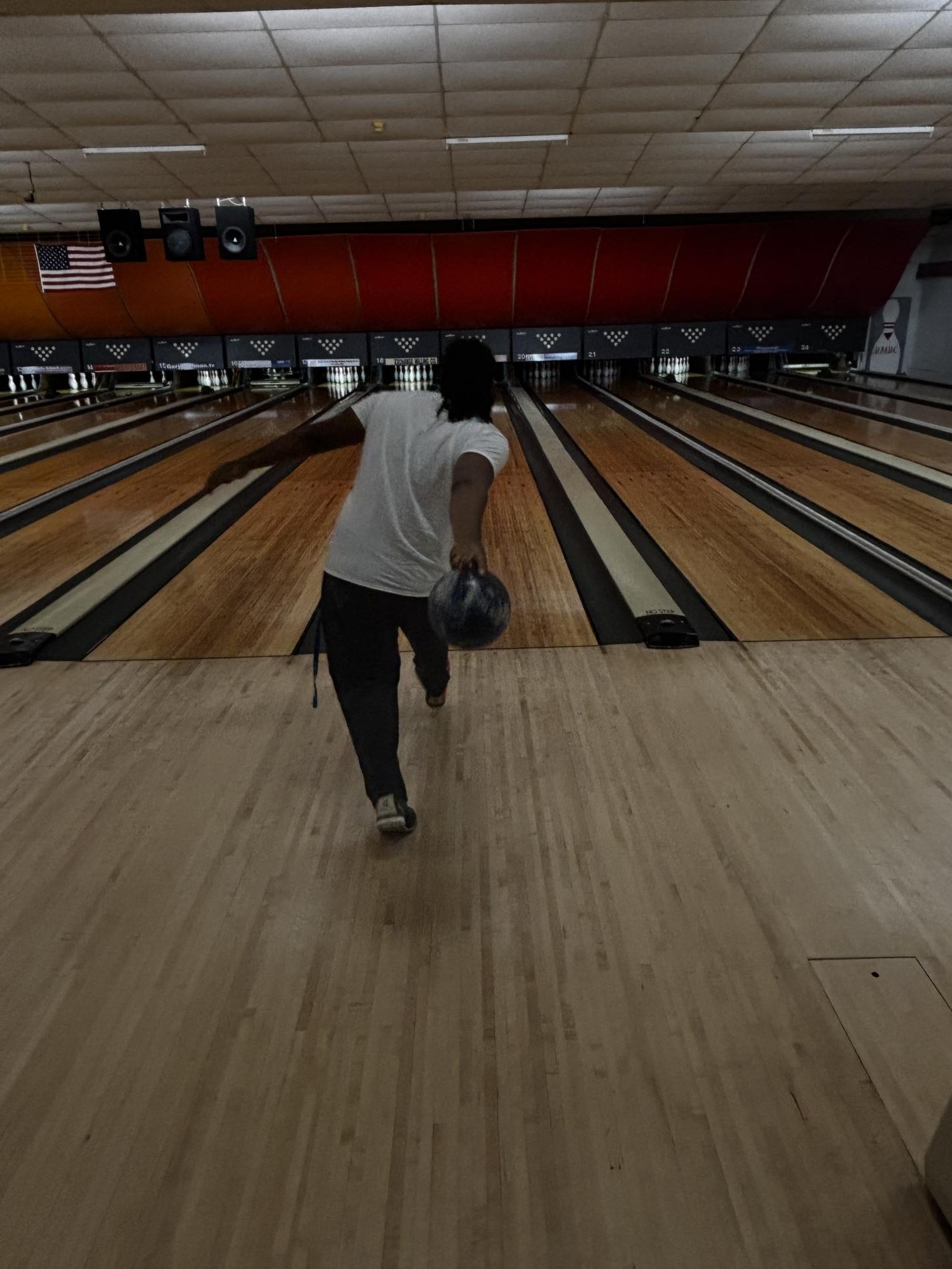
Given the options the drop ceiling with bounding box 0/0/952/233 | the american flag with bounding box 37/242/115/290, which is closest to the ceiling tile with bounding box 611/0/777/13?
the drop ceiling with bounding box 0/0/952/233

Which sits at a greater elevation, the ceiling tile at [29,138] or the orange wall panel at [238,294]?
the ceiling tile at [29,138]

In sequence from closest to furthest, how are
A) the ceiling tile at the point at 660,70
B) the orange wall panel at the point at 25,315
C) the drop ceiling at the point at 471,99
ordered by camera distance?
the drop ceiling at the point at 471,99
the ceiling tile at the point at 660,70
the orange wall panel at the point at 25,315

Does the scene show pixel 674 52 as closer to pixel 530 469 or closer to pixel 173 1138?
pixel 530 469

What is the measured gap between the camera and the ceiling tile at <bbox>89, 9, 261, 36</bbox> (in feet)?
13.4

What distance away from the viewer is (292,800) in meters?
2.05

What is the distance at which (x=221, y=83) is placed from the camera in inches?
197

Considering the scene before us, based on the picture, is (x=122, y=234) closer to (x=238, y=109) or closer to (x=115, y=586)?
(x=238, y=109)

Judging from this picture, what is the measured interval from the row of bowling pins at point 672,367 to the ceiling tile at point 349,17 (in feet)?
24.2

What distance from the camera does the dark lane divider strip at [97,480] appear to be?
476 cm

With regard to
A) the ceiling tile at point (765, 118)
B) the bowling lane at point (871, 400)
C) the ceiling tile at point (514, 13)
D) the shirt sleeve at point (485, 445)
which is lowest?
the bowling lane at point (871, 400)

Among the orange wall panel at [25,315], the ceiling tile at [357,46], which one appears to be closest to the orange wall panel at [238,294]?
the orange wall panel at [25,315]

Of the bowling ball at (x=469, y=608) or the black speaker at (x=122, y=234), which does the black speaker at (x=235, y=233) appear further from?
the bowling ball at (x=469, y=608)

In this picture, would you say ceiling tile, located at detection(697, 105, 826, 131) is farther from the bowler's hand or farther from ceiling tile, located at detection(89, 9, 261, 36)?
the bowler's hand

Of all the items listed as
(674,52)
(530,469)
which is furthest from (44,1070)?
(674,52)
